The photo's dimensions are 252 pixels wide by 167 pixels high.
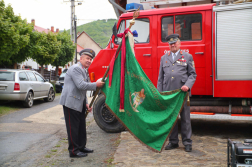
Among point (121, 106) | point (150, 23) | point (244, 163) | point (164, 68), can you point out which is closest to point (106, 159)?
point (121, 106)

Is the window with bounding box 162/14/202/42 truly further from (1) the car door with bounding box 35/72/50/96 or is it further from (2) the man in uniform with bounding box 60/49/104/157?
(1) the car door with bounding box 35/72/50/96

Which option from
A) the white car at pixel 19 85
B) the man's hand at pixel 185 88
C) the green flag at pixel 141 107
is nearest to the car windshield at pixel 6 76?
the white car at pixel 19 85

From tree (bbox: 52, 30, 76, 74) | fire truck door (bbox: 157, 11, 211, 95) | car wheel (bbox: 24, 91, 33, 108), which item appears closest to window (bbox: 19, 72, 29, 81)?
car wheel (bbox: 24, 91, 33, 108)

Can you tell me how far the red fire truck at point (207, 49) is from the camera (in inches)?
227

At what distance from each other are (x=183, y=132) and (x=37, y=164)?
2768 millimetres

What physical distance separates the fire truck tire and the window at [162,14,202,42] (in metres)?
2.53

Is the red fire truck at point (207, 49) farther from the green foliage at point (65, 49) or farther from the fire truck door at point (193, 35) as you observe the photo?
the green foliage at point (65, 49)

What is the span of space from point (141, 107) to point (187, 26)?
9.48ft

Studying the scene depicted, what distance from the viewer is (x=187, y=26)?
6.39 metres

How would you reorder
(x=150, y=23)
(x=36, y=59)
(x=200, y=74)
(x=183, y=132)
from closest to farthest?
(x=183, y=132), (x=200, y=74), (x=150, y=23), (x=36, y=59)

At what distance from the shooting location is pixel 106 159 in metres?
4.73

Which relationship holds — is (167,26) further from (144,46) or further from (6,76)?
(6,76)

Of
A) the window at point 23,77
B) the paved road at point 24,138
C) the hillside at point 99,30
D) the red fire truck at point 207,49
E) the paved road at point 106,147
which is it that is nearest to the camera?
Answer: the paved road at point 106,147

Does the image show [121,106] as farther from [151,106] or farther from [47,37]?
[47,37]
